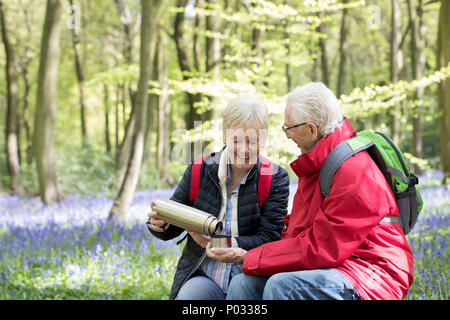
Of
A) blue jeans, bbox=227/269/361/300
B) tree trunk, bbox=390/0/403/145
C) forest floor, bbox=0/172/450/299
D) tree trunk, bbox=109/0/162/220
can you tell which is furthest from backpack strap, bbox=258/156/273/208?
tree trunk, bbox=390/0/403/145

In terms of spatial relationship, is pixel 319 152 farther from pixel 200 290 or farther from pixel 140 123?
pixel 140 123

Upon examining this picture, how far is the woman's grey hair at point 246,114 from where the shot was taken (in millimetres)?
2658

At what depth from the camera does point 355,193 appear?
6.75ft

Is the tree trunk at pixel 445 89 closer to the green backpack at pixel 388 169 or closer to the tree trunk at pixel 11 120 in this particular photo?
the green backpack at pixel 388 169

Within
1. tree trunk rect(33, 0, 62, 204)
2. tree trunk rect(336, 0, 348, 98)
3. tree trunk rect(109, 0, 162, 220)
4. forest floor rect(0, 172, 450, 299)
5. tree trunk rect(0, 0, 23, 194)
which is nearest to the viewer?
forest floor rect(0, 172, 450, 299)

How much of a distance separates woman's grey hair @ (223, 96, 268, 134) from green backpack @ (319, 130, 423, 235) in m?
0.59

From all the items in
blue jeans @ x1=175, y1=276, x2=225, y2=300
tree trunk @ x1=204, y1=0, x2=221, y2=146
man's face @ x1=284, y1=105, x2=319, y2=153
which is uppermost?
tree trunk @ x1=204, y1=0, x2=221, y2=146

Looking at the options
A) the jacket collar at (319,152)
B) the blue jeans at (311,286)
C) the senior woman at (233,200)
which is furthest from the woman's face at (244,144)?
the blue jeans at (311,286)

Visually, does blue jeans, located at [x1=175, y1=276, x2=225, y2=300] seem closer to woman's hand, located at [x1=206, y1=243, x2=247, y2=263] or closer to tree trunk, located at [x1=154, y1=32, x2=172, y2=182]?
woman's hand, located at [x1=206, y1=243, x2=247, y2=263]

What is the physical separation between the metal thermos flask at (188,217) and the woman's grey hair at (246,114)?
1.81 feet

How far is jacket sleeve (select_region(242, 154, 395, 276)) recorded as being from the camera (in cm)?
205

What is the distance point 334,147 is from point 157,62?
13704 mm

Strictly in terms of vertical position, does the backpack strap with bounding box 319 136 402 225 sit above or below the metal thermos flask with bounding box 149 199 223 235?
above
